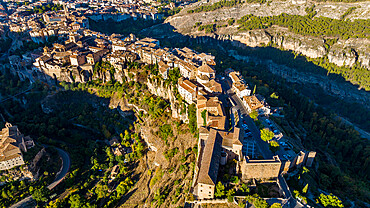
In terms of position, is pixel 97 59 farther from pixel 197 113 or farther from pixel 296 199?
pixel 296 199

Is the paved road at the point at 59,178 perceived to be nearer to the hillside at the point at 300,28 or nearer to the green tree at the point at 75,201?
the green tree at the point at 75,201

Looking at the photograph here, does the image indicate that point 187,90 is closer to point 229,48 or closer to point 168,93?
point 168,93

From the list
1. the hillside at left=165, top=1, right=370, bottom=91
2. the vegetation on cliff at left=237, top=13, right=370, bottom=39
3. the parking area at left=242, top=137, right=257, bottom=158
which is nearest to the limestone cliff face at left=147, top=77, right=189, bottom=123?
the parking area at left=242, top=137, right=257, bottom=158

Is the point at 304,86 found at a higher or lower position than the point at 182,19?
lower

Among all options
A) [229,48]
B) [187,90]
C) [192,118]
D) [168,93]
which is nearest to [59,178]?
[168,93]

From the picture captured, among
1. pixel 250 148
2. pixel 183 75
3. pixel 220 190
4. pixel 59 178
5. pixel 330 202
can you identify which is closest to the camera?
pixel 220 190

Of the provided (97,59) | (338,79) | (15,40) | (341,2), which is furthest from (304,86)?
(15,40)
